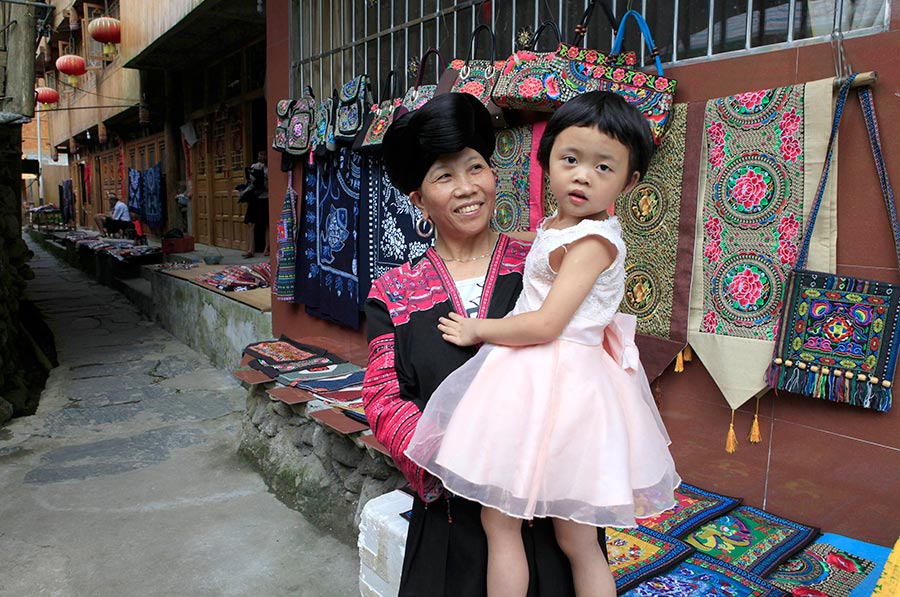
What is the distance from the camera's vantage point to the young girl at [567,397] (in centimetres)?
119

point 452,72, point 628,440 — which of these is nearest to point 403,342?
point 628,440

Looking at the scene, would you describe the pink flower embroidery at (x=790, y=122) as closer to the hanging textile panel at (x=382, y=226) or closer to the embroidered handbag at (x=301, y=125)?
the hanging textile panel at (x=382, y=226)

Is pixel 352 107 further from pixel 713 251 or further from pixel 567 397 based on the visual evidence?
pixel 567 397

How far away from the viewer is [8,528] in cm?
373

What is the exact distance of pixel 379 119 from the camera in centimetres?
387

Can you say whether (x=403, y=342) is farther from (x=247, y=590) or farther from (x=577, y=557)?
(x=247, y=590)

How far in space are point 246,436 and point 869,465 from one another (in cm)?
388

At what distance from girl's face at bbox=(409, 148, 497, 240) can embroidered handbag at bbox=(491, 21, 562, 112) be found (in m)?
1.30

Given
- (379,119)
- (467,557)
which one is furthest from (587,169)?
(379,119)

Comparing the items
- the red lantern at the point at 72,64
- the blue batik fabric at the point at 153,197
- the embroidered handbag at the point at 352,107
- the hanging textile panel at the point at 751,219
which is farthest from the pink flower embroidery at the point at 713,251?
the red lantern at the point at 72,64

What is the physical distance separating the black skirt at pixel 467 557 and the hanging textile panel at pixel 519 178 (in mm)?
1734

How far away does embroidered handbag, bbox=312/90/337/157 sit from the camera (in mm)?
4387

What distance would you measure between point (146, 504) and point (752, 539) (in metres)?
3.46

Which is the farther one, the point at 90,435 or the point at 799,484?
the point at 90,435
